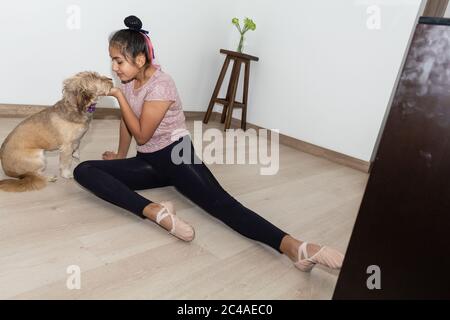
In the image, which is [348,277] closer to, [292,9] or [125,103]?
[125,103]

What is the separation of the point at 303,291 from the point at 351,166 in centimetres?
213

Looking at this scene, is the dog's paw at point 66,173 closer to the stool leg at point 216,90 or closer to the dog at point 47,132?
the dog at point 47,132

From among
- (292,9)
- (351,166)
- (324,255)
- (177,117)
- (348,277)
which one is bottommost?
(351,166)

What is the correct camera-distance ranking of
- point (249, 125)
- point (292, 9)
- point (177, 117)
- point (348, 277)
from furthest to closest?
1. point (249, 125)
2. point (292, 9)
3. point (177, 117)
4. point (348, 277)

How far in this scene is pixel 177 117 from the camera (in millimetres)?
1852

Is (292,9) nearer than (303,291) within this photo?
No

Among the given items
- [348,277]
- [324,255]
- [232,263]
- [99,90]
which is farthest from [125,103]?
[348,277]

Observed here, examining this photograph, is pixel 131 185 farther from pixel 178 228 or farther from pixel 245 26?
pixel 245 26

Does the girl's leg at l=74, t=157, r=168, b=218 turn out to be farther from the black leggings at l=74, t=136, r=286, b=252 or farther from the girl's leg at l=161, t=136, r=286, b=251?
the girl's leg at l=161, t=136, r=286, b=251

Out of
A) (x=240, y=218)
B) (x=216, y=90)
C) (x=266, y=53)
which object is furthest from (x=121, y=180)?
(x=266, y=53)

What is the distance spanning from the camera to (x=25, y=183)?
1724 millimetres

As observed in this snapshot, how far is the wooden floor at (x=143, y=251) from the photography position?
119cm

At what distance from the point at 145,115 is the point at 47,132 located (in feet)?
1.83

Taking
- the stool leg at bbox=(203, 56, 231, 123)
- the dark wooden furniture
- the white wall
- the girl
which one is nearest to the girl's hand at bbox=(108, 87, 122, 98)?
the girl
